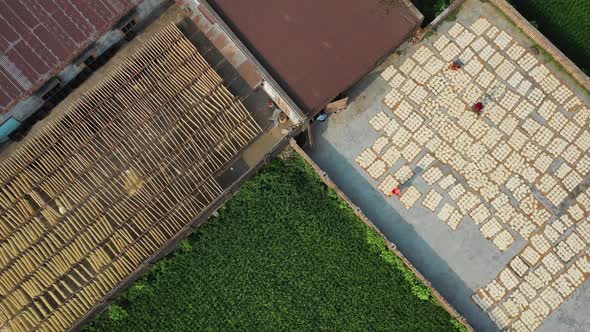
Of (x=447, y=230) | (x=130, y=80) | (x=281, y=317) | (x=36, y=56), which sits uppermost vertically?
(x=36, y=56)

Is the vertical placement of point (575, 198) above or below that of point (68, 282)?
below

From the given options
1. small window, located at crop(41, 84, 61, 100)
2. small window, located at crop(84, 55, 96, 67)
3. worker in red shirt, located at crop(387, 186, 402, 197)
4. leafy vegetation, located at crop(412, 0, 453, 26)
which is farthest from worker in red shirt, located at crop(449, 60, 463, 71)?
small window, located at crop(41, 84, 61, 100)

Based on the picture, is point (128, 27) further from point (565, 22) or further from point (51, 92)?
point (565, 22)

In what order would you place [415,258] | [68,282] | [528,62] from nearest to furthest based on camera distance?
[68,282], [415,258], [528,62]

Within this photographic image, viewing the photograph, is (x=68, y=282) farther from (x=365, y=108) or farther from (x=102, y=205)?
(x=365, y=108)

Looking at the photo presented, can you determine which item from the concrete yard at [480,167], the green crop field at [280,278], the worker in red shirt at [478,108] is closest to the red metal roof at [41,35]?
the green crop field at [280,278]

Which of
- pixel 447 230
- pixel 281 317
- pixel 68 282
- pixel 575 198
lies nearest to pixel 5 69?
pixel 68 282

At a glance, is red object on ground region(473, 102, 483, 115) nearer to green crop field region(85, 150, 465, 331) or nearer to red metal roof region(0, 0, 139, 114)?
green crop field region(85, 150, 465, 331)

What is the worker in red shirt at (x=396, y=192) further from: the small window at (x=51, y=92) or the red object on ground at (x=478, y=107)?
the small window at (x=51, y=92)
